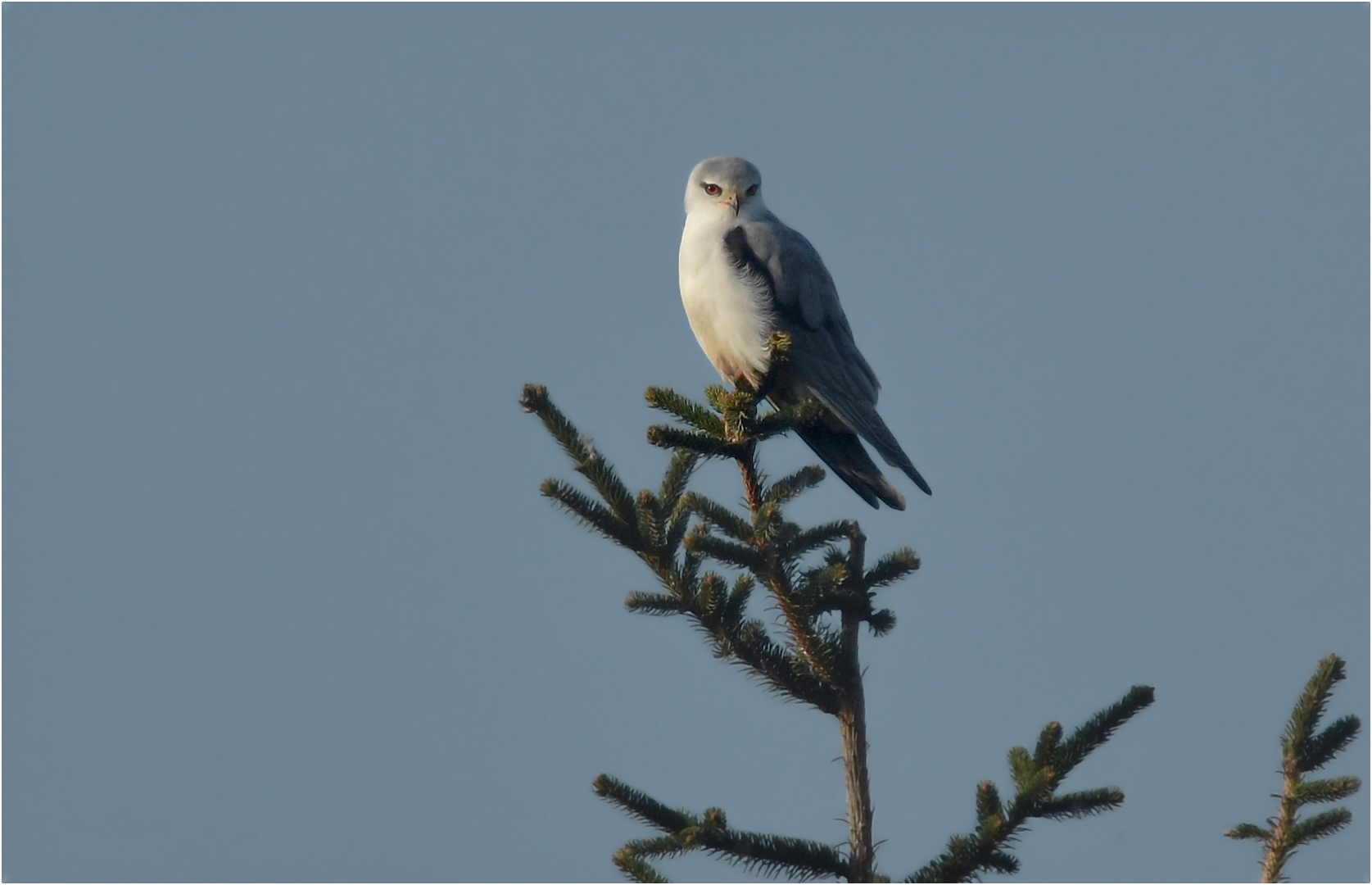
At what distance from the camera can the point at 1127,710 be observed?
3744 mm

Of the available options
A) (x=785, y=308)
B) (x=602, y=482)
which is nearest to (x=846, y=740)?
(x=602, y=482)

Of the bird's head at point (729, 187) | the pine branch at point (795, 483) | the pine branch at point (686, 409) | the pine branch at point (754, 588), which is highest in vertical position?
the bird's head at point (729, 187)

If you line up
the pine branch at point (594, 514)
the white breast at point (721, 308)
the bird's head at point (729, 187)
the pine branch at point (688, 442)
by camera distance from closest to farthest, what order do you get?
the pine branch at point (594, 514) → the pine branch at point (688, 442) → the white breast at point (721, 308) → the bird's head at point (729, 187)

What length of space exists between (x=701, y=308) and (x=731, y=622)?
342cm

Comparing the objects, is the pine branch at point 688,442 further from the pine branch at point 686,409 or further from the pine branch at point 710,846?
the pine branch at point 710,846

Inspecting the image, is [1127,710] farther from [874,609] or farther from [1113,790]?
[874,609]

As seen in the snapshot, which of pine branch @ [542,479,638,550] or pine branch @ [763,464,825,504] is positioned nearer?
pine branch @ [542,479,638,550]

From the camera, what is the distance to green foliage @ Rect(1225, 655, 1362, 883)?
3785mm

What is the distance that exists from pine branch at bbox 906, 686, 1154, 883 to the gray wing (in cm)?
300

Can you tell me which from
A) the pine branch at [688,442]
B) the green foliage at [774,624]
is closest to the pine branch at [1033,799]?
the green foliage at [774,624]

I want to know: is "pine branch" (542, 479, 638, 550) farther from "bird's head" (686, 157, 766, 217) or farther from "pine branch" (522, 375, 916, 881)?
"bird's head" (686, 157, 766, 217)

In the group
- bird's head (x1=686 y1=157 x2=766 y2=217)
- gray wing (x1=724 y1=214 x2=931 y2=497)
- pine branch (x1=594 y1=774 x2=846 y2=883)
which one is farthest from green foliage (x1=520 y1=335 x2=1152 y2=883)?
bird's head (x1=686 y1=157 x2=766 y2=217)

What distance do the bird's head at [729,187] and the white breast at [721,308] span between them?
15 cm

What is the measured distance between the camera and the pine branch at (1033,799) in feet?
11.7
